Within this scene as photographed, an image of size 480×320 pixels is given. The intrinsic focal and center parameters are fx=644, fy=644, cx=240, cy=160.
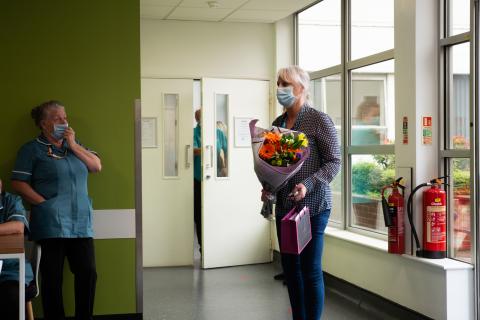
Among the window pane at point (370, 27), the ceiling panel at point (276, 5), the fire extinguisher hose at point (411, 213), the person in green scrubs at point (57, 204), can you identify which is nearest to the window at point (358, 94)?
the window pane at point (370, 27)

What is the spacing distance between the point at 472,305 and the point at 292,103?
1.81 metres

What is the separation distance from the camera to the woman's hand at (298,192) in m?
3.04

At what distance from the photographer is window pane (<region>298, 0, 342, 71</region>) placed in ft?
19.7

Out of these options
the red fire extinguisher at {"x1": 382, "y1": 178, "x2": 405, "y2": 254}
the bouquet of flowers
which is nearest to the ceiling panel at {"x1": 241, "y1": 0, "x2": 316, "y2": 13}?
the red fire extinguisher at {"x1": 382, "y1": 178, "x2": 405, "y2": 254}

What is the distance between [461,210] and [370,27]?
187 cm

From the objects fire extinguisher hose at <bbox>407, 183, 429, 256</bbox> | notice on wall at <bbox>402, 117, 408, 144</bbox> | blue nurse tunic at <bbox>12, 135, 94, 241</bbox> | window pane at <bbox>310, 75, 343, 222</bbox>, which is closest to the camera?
blue nurse tunic at <bbox>12, 135, 94, 241</bbox>

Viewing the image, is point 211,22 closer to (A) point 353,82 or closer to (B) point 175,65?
(B) point 175,65

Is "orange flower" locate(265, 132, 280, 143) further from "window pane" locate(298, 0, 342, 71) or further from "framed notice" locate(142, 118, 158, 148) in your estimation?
"framed notice" locate(142, 118, 158, 148)

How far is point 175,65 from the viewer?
22.6ft

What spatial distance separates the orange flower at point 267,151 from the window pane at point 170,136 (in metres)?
3.84

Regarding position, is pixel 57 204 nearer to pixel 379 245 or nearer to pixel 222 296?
pixel 222 296

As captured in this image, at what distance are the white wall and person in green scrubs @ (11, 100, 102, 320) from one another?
112 inches

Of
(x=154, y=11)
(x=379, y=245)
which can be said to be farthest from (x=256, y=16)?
(x=379, y=245)

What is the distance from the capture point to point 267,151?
314cm
